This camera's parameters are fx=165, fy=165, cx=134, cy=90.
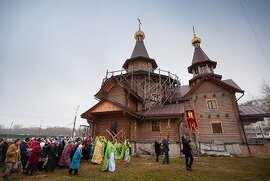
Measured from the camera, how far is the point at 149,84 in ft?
77.7

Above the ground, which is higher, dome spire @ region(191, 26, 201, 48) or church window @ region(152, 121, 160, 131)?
dome spire @ region(191, 26, 201, 48)

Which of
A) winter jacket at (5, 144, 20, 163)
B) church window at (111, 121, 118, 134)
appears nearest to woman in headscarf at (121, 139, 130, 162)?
church window at (111, 121, 118, 134)

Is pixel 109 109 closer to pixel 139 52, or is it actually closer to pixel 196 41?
pixel 139 52

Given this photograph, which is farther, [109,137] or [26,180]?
[109,137]

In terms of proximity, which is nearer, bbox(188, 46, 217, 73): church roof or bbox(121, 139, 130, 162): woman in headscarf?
bbox(121, 139, 130, 162): woman in headscarf

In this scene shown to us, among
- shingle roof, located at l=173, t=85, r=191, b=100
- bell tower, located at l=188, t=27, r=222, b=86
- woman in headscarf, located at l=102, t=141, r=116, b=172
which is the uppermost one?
bell tower, located at l=188, t=27, r=222, b=86

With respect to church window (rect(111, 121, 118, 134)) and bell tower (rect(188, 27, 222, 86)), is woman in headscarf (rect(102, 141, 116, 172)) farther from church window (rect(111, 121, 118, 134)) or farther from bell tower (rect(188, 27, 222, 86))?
bell tower (rect(188, 27, 222, 86))

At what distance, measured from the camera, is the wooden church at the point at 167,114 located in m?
17.9

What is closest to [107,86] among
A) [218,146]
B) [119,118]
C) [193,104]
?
[119,118]

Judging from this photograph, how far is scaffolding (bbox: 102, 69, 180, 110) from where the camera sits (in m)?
23.1

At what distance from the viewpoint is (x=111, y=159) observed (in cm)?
977

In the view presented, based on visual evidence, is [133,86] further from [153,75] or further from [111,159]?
[111,159]

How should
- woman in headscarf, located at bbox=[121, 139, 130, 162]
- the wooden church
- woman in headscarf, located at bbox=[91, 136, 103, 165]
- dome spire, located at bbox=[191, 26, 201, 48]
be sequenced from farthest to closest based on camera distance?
dome spire, located at bbox=[191, 26, 201, 48] < the wooden church < woman in headscarf, located at bbox=[121, 139, 130, 162] < woman in headscarf, located at bbox=[91, 136, 103, 165]

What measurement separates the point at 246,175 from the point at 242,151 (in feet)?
37.1
